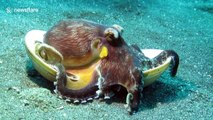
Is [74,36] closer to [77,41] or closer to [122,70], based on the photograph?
[77,41]

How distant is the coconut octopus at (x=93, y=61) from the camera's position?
253 cm

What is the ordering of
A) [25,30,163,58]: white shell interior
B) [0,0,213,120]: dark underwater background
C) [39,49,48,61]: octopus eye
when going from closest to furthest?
1. [0,0,213,120]: dark underwater background
2. [39,49,48,61]: octopus eye
3. [25,30,163,58]: white shell interior

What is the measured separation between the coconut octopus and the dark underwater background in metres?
0.13

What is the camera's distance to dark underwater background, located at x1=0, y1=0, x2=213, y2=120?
251 centimetres

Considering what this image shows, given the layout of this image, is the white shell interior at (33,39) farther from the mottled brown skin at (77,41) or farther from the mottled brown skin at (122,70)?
the mottled brown skin at (122,70)

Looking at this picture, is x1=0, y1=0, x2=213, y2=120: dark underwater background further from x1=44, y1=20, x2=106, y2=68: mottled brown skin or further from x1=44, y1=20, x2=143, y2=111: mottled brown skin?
x1=44, y1=20, x2=106, y2=68: mottled brown skin

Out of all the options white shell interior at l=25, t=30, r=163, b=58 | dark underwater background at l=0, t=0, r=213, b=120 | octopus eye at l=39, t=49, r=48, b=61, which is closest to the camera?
dark underwater background at l=0, t=0, r=213, b=120

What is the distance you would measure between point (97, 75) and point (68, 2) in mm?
3109

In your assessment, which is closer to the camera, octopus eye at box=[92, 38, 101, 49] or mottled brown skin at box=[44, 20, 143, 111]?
mottled brown skin at box=[44, 20, 143, 111]

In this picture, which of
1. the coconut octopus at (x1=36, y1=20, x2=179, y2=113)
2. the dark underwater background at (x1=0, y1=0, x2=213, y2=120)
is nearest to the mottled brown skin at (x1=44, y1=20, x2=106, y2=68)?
the coconut octopus at (x1=36, y1=20, x2=179, y2=113)

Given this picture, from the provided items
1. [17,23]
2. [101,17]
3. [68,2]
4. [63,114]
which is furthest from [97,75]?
[68,2]

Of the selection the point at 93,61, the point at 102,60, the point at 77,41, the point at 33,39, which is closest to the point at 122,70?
the point at 102,60

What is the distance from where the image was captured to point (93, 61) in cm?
273

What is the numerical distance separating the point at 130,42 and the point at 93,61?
1.68m
